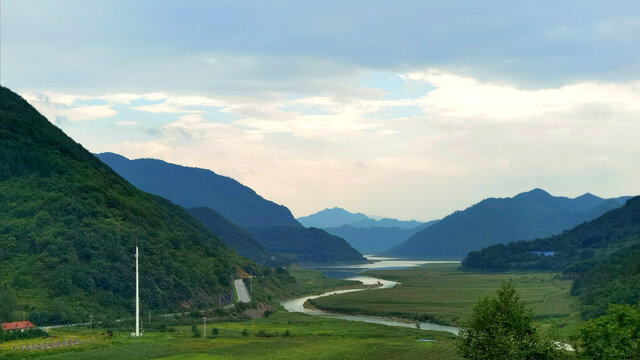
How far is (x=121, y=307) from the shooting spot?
16738 centimetres

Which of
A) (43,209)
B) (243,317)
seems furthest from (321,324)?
(43,209)

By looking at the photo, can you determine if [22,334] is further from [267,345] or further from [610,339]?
[610,339]

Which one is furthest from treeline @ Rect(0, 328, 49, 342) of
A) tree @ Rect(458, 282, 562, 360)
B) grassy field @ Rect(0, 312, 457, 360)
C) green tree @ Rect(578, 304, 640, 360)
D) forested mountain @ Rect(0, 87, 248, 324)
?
green tree @ Rect(578, 304, 640, 360)

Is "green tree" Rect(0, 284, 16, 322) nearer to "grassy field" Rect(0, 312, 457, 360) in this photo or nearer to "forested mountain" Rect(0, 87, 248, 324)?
"forested mountain" Rect(0, 87, 248, 324)

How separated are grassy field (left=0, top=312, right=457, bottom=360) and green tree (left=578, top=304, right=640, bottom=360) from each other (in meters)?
34.3

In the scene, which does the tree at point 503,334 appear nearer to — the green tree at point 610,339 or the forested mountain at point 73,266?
the green tree at point 610,339

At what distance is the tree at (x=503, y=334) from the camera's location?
69812 millimetres

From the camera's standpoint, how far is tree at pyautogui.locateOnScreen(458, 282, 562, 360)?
69812 millimetres

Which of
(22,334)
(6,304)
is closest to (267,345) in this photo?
(22,334)

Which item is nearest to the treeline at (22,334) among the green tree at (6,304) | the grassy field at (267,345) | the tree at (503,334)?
the grassy field at (267,345)

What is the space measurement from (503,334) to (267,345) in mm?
57548

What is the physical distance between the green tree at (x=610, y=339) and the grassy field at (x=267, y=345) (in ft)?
112

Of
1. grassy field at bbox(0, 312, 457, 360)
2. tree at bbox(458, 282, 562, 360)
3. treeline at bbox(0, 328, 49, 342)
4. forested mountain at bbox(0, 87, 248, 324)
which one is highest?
forested mountain at bbox(0, 87, 248, 324)

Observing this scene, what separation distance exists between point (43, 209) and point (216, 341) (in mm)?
90557
